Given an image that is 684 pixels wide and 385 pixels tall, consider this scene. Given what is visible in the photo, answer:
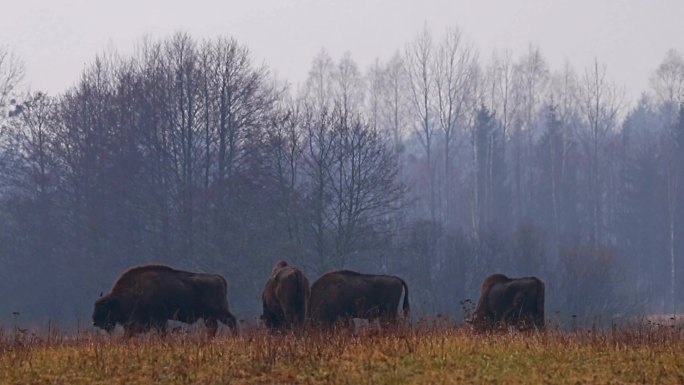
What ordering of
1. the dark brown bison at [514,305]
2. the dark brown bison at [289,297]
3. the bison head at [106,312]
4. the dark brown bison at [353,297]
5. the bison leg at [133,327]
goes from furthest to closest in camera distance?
the dark brown bison at [353,297] → the dark brown bison at [514,305] → the dark brown bison at [289,297] → the bison head at [106,312] → the bison leg at [133,327]

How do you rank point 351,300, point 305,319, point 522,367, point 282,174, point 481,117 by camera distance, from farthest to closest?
point 481,117, point 282,174, point 351,300, point 305,319, point 522,367

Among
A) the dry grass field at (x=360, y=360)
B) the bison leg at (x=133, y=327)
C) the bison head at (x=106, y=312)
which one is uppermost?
the bison head at (x=106, y=312)

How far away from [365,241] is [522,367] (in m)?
29.5

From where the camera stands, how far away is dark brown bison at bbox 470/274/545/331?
2152 centimetres

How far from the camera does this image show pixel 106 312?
69.1 feet

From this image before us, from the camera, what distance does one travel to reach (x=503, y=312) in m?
21.9

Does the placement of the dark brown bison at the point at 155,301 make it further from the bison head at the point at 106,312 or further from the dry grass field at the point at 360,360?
the dry grass field at the point at 360,360

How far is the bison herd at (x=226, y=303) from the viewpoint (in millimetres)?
21062

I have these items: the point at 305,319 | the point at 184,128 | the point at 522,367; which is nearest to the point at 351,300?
the point at 305,319

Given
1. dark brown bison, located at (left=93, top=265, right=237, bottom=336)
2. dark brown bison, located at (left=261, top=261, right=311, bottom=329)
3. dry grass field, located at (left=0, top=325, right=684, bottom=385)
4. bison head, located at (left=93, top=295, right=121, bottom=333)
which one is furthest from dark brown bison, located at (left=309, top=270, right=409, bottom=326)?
dry grass field, located at (left=0, top=325, right=684, bottom=385)

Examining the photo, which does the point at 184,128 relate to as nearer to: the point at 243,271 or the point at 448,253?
the point at 243,271

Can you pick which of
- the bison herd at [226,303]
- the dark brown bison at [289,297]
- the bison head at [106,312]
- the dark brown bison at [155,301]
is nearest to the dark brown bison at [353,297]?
the bison herd at [226,303]

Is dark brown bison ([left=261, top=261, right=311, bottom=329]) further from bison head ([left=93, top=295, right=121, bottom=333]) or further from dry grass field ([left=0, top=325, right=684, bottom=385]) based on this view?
dry grass field ([left=0, top=325, right=684, bottom=385])

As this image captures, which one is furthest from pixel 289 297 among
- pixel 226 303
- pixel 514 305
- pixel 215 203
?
pixel 215 203
